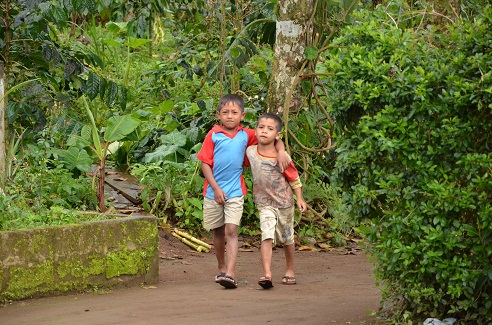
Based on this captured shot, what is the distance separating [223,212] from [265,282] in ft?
2.36

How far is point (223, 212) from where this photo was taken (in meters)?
6.95

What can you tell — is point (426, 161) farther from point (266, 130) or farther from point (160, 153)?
point (160, 153)

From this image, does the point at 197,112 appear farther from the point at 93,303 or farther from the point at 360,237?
the point at 93,303

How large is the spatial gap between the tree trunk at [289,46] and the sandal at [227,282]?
2429mm

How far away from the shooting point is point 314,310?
5738mm

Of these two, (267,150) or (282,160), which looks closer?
(282,160)

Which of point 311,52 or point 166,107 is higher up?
point 311,52

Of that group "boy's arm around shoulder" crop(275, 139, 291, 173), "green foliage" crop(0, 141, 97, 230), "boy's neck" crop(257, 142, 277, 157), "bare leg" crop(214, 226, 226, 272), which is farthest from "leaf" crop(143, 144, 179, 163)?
"boy's arm around shoulder" crop(275, 139, 291, 173)

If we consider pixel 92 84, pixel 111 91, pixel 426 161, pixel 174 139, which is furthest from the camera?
pixel 174 139

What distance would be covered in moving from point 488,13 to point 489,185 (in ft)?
3.03

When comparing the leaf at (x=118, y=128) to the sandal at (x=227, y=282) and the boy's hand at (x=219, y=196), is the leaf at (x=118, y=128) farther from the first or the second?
the sandal at (x=227, y=282)

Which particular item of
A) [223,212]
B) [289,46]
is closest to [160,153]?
[289,46]

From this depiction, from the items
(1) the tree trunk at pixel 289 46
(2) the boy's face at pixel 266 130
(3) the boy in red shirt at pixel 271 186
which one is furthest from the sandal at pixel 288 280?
(1) the tree trunk at pixel 289 46

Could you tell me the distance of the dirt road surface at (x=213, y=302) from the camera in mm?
5453
